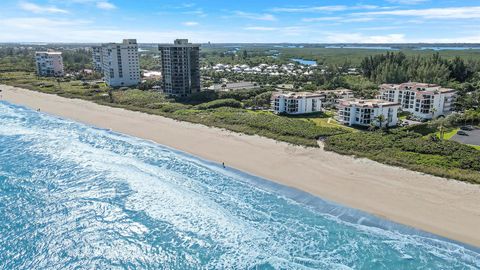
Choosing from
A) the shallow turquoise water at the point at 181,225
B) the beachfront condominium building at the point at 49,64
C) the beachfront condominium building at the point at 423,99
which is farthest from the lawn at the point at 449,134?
the beachfront condominium building at the point at 49,64

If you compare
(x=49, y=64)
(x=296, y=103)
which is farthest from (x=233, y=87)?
(x=49, y=64)

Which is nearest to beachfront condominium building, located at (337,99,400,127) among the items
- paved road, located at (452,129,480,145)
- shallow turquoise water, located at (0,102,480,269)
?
paved road, located at (452,129,480,145)

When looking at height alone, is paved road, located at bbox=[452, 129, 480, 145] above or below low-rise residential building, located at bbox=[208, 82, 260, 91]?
below

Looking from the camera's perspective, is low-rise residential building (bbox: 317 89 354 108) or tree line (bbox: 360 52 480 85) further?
tree line (bbox: 360 52 480 85)

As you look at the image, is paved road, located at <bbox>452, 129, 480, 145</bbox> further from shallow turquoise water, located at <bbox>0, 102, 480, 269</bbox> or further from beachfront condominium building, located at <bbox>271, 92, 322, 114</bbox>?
shallow turquoise water, located at <bbox>0, 102, 480, 269</bbox>

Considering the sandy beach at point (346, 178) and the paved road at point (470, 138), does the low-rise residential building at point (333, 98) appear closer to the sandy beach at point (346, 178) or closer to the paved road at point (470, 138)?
the paved road at point (470, 138)

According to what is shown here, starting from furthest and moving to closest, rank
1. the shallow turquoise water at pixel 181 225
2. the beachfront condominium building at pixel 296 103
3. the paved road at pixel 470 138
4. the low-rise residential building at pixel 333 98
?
the low-rise residential building at pixel 333 98 → the beachfront condominium building at pixel 296 103 → the paved road at pixel 470 138 → the shallow turquoise water at pixel 181 225
